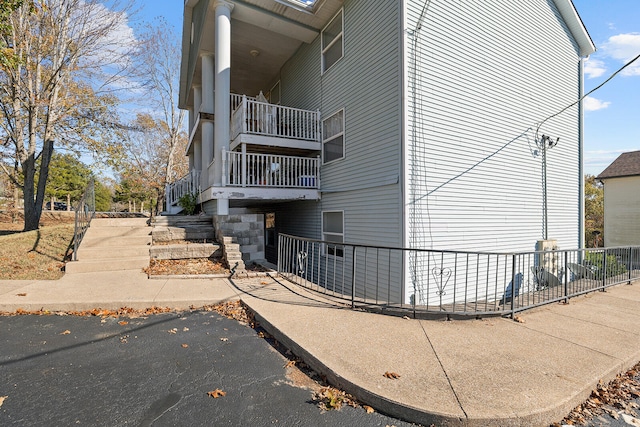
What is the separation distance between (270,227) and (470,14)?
10.6m

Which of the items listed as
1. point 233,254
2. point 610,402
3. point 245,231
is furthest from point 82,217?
point 610,402

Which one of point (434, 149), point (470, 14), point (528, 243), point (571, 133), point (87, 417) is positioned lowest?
point (87, 417)

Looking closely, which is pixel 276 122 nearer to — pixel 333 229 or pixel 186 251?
pixel 333 229

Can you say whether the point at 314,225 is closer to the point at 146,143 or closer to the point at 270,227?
the point at 270,227

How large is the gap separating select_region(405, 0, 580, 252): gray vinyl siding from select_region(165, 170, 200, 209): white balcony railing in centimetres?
902

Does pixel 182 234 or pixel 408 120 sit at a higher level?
pixel 408 120

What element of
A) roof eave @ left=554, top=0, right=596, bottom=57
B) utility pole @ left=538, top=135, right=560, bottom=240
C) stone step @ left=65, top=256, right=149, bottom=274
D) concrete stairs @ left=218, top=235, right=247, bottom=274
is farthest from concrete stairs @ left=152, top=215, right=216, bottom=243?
roof eave @ left=554, top=0, right=596, bottom=57

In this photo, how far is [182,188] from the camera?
13820mm

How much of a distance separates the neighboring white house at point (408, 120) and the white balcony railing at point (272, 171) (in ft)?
0.17

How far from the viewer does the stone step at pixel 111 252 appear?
6.87 m

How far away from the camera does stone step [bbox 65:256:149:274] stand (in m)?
6.45

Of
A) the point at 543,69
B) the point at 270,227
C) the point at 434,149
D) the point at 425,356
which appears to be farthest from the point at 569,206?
the point at 270,227

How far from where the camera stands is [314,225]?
992 centimetres

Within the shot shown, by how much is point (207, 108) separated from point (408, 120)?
772 cm
